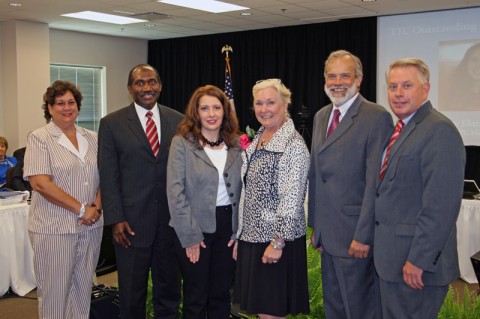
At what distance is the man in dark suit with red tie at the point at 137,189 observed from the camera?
3.03 m

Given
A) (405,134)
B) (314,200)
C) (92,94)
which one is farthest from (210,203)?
(92,94)

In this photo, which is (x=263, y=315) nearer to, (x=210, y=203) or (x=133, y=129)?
(x=210, y=203)

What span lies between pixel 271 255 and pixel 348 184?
0.49 meters

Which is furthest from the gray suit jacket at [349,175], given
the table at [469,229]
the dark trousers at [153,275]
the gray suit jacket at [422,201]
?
the table at [469,229]

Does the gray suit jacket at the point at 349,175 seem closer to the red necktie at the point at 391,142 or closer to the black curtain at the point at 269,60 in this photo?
the red necktie at the point at 391,142

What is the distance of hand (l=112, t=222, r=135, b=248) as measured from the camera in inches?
119

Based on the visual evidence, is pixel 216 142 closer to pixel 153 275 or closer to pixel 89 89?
pixel 153 275

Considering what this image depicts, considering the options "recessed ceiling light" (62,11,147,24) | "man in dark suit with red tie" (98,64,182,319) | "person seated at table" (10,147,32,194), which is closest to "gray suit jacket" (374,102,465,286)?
"man in dark suit with red tie" (98,64,182,319)

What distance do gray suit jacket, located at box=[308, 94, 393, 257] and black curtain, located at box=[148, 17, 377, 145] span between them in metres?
5.83

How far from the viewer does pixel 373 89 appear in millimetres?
9117

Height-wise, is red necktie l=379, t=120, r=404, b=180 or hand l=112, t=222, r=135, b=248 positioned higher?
red necktie l=379, t=120, r=404, b=180

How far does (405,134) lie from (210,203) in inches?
40.1

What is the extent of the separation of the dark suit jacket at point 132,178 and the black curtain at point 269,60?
5.62 m

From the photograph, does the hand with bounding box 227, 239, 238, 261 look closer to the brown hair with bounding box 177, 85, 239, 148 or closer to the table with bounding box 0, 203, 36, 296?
the brown hair with bounding box 177, 85, 239, 148
